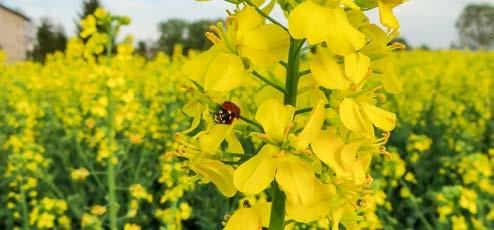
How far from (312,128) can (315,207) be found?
0.12m

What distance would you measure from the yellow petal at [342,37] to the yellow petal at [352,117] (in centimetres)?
9

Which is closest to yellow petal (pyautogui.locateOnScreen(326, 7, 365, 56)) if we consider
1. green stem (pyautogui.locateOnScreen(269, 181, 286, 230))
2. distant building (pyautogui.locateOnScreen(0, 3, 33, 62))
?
green stem (pyautogui.locateOnScreen(269, 181, 286, 230))

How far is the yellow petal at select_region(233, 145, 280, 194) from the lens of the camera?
3.11 feet

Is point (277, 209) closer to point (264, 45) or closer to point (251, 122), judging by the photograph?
point (251, 122)

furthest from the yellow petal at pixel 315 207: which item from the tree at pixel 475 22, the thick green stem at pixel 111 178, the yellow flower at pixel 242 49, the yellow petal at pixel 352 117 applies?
the tree at pixel 475 22

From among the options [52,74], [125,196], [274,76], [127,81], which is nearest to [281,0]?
[274,76]

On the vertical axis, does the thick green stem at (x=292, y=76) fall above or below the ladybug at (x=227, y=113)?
above

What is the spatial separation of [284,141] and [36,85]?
226 inches

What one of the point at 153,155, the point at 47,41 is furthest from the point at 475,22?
the point at 153,155

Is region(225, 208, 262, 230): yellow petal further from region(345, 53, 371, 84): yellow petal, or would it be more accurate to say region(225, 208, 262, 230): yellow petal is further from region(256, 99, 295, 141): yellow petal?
region(345, 53, 371, 84): yellow petal

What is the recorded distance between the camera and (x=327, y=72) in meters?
0.96

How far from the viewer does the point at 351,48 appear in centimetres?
94

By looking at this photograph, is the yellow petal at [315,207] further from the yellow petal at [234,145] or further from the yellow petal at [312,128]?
the yellow petal at [234,145]

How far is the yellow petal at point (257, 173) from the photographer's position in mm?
948
